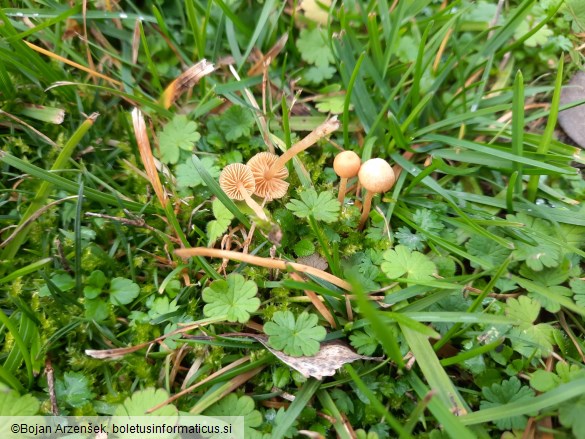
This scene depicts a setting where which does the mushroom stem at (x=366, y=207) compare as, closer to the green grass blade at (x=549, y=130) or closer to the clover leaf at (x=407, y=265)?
the clover leaf at (x=407, y=265)

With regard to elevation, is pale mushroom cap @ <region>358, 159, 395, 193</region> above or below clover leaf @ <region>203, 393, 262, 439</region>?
above

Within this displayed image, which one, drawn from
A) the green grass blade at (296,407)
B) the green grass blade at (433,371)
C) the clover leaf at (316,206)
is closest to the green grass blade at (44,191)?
the clover leaf at (316,206)

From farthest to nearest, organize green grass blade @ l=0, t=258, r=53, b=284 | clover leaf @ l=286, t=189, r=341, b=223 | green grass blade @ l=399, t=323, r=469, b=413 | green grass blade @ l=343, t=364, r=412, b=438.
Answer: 1. clover leaf @ l=286, t=189, r=341, b=223
2. green grass blade @ l=0, t=258, r=53, b=284
3. green grass blade @ l=399, t=323, r=469, b=413
4. green grass blade @ l=343, t=364, r=412, b=438

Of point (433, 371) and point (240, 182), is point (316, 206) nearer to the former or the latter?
point (240, 182)

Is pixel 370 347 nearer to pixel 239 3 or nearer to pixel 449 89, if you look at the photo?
pixel 449 89

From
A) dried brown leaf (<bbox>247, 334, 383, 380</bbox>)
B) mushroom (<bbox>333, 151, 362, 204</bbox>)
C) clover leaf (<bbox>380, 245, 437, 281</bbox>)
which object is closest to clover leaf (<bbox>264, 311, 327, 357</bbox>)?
dried brown leaf (<bbox>247, 334, 383, 380</bbox>)

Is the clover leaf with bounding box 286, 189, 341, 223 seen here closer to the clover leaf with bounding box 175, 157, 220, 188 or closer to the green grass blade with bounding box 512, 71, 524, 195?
the clover leaf with bounding box 175, 157, 220, 188
